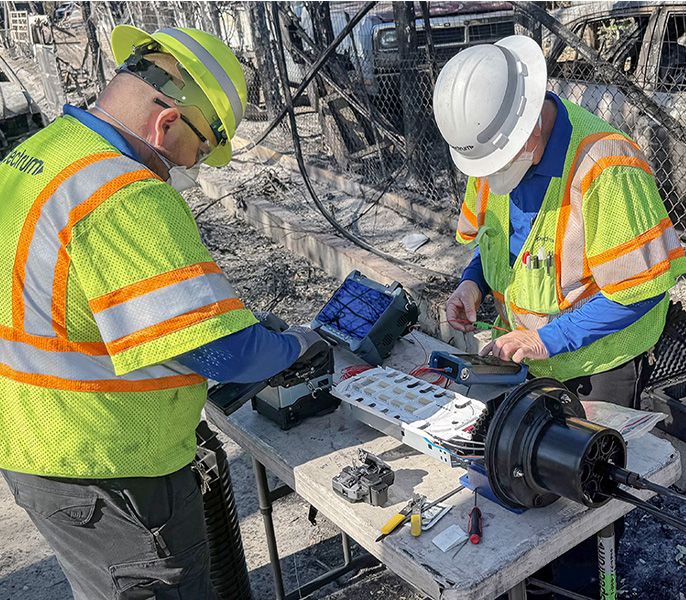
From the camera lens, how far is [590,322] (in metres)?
2.15

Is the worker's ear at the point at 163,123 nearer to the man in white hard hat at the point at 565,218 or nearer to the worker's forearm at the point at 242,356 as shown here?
the worker's forearm at the point at 242,356

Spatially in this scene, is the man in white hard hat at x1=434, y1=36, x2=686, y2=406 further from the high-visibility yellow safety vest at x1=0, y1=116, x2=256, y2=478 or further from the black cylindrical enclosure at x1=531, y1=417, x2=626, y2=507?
the high-visibility yellow safety vest at x1=0, y1=116, x2=256, y2=478

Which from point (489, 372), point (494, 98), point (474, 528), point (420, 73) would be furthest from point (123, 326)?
point (420, 73)

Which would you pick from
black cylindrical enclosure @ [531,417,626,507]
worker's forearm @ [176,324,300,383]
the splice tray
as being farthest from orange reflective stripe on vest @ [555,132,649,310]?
→ worker's forearm @ [176,324,300,383]

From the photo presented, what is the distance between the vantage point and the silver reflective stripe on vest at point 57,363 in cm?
177

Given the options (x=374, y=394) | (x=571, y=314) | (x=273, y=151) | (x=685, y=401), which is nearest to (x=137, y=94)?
(x=374, y=394)

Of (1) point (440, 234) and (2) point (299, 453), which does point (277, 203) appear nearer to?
(1) point (440, 234)

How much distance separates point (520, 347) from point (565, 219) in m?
0.38

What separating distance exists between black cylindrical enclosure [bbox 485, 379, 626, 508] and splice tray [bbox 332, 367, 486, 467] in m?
0.19

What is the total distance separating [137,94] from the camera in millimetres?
1850

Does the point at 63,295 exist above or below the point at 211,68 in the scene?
below

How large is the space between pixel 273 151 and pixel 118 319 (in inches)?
288

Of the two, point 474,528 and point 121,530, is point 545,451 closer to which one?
point 474,528

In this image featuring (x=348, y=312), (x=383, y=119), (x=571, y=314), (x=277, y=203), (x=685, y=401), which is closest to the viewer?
(x=571, y=314)
